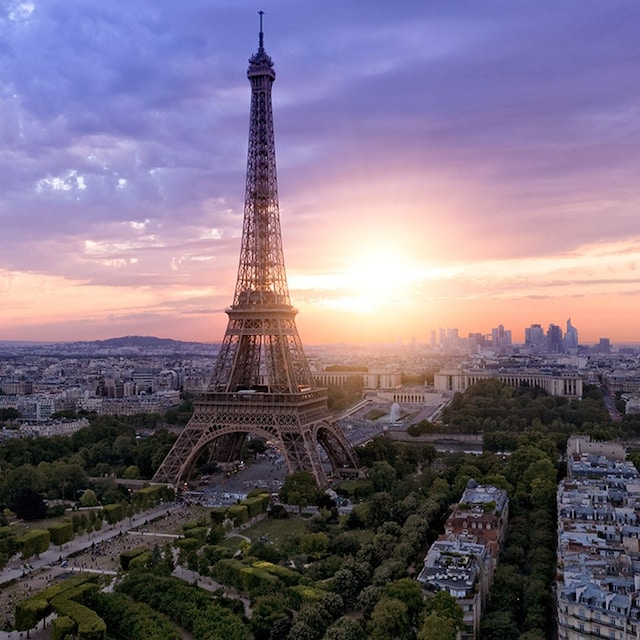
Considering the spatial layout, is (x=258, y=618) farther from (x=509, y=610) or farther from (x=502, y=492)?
(x=502, y=492)

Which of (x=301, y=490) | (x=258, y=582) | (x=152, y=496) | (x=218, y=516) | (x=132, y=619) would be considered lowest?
(x=132, y=619)

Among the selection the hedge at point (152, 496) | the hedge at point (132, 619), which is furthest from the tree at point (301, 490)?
the hedge at point (132, 619)

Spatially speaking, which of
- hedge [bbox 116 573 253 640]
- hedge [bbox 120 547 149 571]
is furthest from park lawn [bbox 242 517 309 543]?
hedge [bbox 116 573 253 640]

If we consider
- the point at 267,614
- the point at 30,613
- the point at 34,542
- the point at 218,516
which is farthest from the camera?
the point at 218,516

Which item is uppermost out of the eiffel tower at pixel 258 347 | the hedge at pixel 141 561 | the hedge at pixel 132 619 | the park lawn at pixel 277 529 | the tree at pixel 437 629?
the eiffel tower at pixel 258 347

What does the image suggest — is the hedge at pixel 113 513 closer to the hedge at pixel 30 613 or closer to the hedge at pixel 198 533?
the hedge at pixel 198 533

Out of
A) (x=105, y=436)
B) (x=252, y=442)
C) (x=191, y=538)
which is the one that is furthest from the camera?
(x=252, y=442)

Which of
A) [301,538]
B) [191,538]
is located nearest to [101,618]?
[191,538]

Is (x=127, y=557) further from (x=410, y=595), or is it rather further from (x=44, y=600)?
(x=410, y=595)

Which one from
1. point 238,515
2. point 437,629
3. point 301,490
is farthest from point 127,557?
point 437,629
